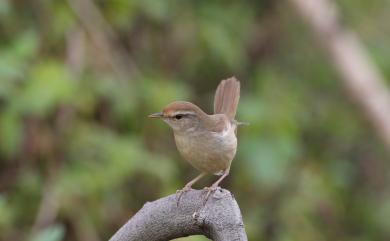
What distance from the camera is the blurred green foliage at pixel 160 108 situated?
16.2 ft

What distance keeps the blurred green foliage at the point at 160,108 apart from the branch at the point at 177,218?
5.59 ft

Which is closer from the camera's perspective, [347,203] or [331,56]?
[331,56]

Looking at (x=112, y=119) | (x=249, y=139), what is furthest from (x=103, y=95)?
(x=249, y=139)

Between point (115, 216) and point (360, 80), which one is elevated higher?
point (360, 80)

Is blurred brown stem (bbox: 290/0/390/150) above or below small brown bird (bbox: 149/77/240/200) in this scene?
above

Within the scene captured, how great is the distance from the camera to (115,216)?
521 centimetres

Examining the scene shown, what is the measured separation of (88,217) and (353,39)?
2602 millimetres

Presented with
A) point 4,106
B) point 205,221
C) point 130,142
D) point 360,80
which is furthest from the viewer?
point 360,80

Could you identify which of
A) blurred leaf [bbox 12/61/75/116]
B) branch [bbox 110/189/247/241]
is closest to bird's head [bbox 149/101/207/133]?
branch [bbox 110/189/247/241]

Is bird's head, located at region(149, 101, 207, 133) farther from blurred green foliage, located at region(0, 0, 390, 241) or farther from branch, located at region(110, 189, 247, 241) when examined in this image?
branch, located at region(110, 189, 247, 241)

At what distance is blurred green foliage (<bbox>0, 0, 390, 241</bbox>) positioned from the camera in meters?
4.93

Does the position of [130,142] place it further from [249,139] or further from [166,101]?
[249,139]

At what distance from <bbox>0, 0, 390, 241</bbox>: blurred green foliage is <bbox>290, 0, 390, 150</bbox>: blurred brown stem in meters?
0.29

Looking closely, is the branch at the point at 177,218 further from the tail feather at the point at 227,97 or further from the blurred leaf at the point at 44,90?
the blurred leaf at the point at 44,90
